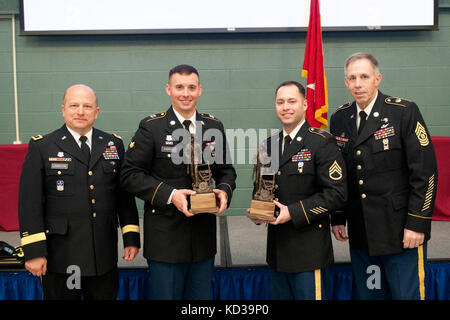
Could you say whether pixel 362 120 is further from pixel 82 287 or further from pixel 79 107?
pixel 82 287

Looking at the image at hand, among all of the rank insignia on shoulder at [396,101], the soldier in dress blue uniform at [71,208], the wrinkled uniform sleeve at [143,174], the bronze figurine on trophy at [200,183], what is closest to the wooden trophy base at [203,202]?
the bronze figurine on trophy at [200,183]

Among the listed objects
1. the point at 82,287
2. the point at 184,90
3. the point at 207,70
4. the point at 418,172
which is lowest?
the point at 82,287

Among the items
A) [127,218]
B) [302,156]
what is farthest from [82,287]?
[302,156]

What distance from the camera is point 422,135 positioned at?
179 centimetres

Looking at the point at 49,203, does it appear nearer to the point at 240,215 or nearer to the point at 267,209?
the point at 267,209

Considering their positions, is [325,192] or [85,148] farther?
[85,148]

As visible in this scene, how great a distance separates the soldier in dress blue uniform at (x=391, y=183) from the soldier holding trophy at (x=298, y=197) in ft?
0.57

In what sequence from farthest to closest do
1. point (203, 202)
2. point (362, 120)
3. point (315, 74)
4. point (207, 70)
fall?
1. point (207, 70)
2. point (315, 74)
3. point (362, 120)
4. point (203, 202)

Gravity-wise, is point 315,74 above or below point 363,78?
above

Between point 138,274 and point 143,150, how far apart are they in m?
0.97

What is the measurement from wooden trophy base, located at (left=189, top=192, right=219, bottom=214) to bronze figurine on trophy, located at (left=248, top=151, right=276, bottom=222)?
18 cm

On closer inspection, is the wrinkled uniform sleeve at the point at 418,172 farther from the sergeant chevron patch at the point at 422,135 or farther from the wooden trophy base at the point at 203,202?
the wooden trophy base at the point at 203,202

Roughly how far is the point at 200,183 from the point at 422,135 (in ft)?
3.47

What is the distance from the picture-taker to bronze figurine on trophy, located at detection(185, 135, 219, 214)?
1693 mm
